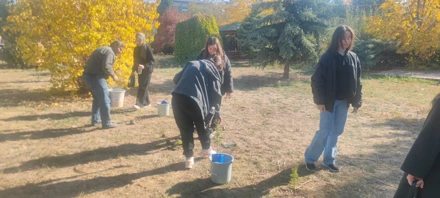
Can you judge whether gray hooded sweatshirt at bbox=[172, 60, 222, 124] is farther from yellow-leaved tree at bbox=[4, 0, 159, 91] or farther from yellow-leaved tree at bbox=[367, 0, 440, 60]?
yellow-leaved tree at bbox=[367, 0, 440, 60]

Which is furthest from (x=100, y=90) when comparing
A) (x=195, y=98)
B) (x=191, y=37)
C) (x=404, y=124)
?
(x=191, y=37)

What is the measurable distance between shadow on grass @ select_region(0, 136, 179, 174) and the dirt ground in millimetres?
14

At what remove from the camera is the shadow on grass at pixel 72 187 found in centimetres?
358

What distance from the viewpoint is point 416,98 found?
9.66 m

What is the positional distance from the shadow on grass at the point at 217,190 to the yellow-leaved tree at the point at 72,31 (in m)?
5.03

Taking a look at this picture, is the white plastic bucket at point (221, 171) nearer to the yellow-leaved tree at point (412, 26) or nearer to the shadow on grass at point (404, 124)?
the shadow on grass at point (404, 124)

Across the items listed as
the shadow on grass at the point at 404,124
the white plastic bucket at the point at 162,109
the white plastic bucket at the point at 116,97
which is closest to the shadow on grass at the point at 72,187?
the white plastic bucket at the point at 162,109

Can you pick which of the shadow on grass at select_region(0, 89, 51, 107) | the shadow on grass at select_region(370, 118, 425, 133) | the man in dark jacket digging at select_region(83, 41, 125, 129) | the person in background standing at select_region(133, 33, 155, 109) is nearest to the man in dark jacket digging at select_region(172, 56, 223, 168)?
the man in dark jacket digging at select_region(83, 41, 125, 129)

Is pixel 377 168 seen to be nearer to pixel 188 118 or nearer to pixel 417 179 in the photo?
pixel 417 179

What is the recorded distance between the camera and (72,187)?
3744 mm

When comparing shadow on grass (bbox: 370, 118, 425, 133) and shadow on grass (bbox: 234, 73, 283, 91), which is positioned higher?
shadow on grass (bbox: 234, 73, 283, 91)

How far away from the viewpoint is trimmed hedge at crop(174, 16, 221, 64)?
1795 cm

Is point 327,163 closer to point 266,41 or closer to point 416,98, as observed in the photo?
point 416,98

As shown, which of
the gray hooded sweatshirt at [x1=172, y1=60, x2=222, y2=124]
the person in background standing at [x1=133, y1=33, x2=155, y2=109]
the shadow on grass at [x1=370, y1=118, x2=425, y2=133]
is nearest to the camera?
the gray hooded sweatshirt at [x1=172, y1=60, x2=222, y2=124]
